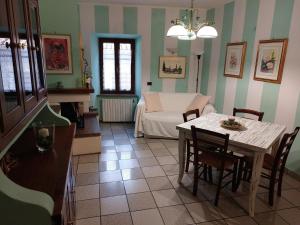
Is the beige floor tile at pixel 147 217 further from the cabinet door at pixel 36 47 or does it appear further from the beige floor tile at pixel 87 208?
the cabinet door at pixel 36 47

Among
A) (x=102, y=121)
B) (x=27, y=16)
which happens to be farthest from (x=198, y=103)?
(x=27, y=16)

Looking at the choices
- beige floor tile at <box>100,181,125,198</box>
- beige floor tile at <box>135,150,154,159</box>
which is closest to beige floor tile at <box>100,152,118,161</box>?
beige floor tile at <box>135,150,154,159</box>

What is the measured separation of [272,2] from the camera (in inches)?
128

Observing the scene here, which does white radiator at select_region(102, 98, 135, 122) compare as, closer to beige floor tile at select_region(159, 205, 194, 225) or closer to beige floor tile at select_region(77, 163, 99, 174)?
beige floor tile at select_region(77, 163, 99, 174)

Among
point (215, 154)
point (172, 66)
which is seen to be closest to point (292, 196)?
point (215, 154)

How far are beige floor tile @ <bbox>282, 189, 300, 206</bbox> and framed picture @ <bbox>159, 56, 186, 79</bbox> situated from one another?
126 inches

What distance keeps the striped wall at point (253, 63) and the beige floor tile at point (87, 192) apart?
2.73m

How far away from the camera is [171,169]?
10.5 ft

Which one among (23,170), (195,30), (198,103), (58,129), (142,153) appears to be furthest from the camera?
(198,103)

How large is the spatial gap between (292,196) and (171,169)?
154 cm

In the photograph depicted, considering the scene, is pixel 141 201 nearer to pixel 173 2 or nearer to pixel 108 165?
pixel 108 165

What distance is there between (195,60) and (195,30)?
233 cm

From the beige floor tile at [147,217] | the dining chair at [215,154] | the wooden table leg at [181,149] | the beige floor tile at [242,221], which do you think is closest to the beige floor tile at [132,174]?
the wooden table leg at [181,149]

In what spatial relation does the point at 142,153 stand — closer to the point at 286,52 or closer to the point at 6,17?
the point at 286,52
